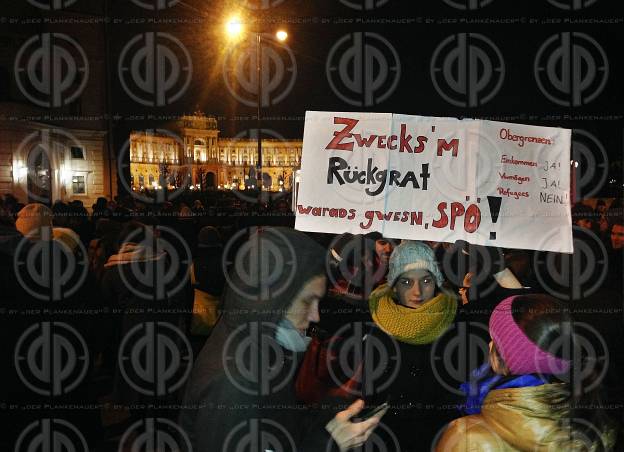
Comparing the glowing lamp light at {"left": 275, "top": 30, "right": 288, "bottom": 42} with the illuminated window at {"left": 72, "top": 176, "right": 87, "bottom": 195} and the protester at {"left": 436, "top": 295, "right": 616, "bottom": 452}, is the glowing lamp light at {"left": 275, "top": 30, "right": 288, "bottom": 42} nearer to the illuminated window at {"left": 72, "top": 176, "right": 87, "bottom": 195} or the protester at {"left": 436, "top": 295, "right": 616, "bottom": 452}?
the protester at {"left": 436, "top": 295, "right": 616, "bottom": 452}

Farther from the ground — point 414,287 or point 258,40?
point 258,40

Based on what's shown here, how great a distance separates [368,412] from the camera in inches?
110

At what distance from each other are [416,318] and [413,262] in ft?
1.43

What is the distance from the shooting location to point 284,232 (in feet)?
8.35

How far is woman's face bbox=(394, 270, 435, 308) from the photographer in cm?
364

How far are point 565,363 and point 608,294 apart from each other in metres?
1.75

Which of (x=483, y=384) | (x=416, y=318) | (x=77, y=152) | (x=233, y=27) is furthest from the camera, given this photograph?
(x=77, y=152)

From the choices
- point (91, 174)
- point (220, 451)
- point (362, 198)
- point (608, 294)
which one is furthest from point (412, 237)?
point (91, 174)

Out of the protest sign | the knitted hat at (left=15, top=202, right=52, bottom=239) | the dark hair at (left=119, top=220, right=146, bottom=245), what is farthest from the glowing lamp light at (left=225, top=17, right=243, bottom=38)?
the protest sign

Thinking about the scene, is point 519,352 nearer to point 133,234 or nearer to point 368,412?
point 368,412

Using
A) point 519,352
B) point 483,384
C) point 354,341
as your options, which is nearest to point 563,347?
point 519,352

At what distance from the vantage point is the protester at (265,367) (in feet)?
7.50

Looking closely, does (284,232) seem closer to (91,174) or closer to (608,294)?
(608,294)

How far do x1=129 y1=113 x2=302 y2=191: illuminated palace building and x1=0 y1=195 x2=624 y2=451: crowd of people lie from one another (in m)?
22.8
